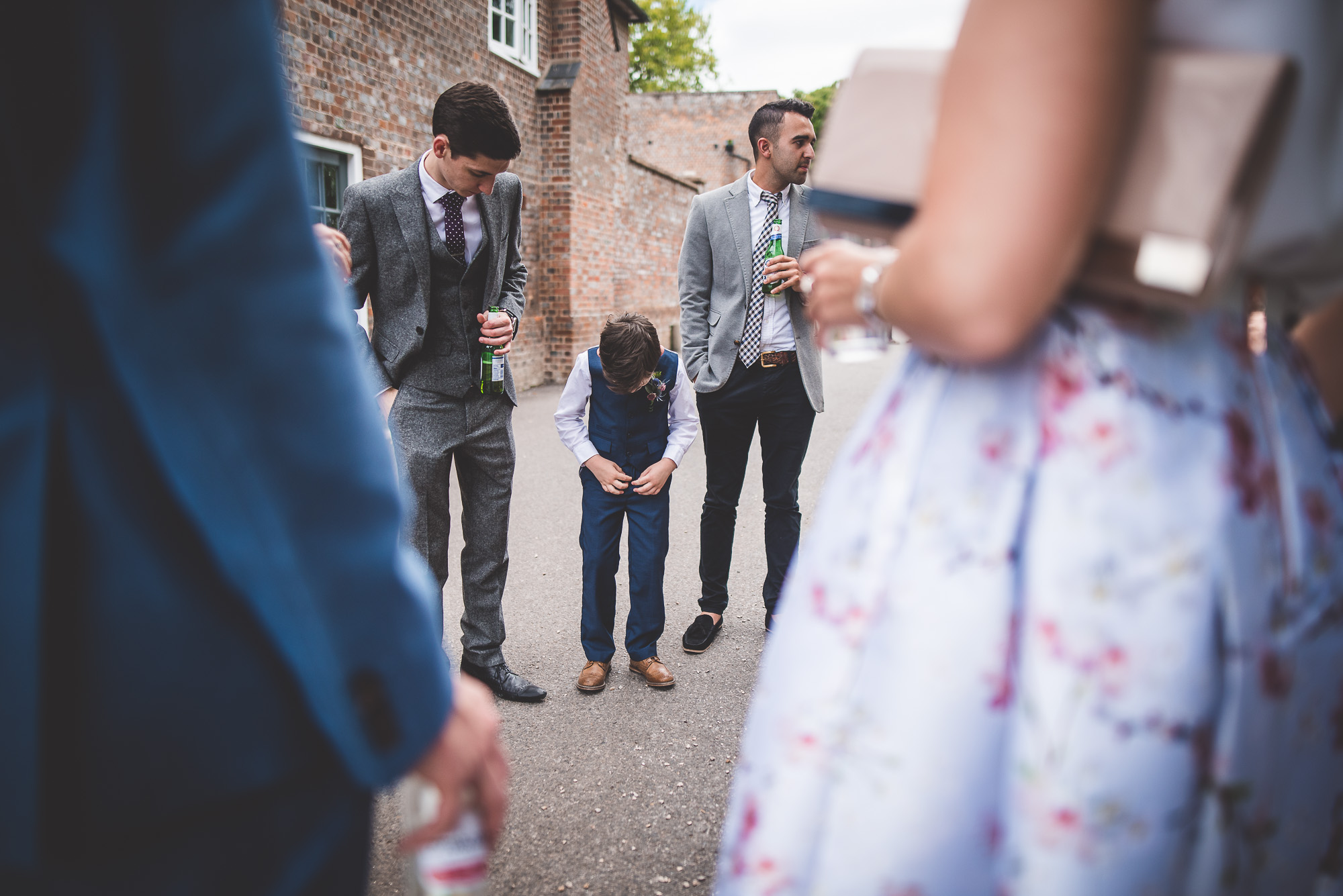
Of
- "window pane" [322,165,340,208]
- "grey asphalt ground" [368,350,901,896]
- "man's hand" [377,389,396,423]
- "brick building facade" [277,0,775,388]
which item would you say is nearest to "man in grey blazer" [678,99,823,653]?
"grey asphalt ground" [368,350,901,896]

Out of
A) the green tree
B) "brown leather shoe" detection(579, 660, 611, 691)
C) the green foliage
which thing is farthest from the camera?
the green foliage

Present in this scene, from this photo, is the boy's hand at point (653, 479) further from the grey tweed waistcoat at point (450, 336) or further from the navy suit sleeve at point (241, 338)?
the navy suit sleeve at point (241, 338)

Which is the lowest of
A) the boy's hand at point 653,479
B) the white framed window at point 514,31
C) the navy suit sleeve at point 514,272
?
the boy's hand at point 653,479

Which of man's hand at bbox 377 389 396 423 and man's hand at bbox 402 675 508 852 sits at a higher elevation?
man's hand at bbox 402 675 508 852

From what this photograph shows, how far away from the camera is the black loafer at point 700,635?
3.73 metres

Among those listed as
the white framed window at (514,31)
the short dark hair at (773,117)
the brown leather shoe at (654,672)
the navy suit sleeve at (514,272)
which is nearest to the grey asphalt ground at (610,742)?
the brown leather shoe at (654,672)

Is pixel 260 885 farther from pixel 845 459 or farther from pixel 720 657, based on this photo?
pixel 720 657

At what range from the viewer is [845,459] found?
1032 mm

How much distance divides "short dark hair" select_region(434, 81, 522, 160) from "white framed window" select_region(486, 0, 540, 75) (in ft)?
26.4

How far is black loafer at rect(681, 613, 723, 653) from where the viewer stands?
3.73 m

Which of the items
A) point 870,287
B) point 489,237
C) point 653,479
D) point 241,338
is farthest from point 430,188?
point 241,338

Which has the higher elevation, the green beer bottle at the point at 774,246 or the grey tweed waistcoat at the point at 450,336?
the green beer bottle at the point at 774,246

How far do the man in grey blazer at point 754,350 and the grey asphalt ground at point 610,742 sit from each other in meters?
0.41

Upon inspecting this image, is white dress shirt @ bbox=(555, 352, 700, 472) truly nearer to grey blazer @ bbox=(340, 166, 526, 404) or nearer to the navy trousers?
the navy trousers
